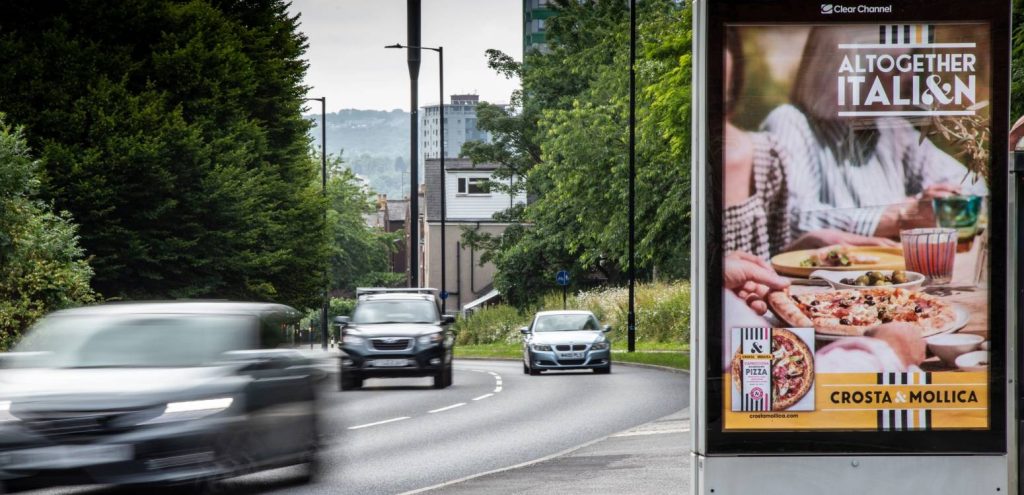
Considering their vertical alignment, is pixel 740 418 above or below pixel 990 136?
below

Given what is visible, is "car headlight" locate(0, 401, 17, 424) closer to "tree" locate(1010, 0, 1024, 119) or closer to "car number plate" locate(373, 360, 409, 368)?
"tree" locate(1010, 0, 1024, 119)

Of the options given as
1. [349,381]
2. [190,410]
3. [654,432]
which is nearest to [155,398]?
[190,410]

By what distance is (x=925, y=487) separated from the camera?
6.16m

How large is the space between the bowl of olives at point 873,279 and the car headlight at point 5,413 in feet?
22.1

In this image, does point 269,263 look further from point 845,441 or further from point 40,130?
point 845,441

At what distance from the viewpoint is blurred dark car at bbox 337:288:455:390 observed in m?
26.4

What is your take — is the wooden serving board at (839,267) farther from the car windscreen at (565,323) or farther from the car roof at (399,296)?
the car windscreen at (565,323)

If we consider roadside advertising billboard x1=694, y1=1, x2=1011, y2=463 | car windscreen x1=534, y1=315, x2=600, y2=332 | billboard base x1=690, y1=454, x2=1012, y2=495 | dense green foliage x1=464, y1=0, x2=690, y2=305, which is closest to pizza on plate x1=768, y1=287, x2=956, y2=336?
roadside advertising billboard x1=694, y1=1, x2=1011, y2=463

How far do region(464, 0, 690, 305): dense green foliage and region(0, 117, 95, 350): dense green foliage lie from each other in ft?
42.0

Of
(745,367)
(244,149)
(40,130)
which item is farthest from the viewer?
(244,149)

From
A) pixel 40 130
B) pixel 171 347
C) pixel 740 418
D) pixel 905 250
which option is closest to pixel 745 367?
pixel 740 418

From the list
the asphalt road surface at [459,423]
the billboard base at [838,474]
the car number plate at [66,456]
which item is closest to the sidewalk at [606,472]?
the asphalt road surface at [459,423]

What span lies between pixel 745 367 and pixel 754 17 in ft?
4.79

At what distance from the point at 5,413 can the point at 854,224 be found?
22.9 feet
